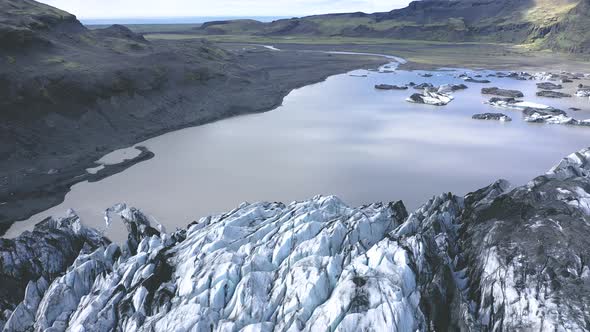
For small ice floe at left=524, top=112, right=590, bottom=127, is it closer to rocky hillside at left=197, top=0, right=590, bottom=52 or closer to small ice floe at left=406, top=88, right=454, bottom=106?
small ice floe at left=406, top=88, right=454, bottom=106

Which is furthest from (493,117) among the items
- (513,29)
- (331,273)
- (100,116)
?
(513,29)

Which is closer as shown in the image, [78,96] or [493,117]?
[78,96]

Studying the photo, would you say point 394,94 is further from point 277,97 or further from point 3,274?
point 3,274

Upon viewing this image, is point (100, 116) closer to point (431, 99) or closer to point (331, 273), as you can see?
point (331, 273)

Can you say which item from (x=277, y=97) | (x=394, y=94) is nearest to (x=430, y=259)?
(x=277, y=97)

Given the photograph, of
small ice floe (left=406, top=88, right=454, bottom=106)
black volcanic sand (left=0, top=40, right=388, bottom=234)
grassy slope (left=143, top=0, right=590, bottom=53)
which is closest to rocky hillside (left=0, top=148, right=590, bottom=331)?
black volcanic sand (left=0, top=40, right=388, bottom=234)

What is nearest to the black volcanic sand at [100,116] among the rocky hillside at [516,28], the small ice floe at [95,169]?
the small ice floe at [95,169]

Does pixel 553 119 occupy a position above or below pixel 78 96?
below
